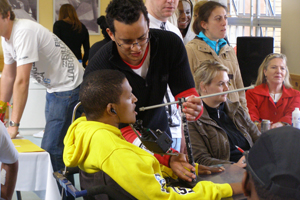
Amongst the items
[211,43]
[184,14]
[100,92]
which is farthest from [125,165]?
[184,14]

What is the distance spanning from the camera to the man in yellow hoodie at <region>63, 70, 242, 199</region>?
3.44ft

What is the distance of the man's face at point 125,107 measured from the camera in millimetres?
1255

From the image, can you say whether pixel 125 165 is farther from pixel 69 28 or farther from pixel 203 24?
pixel 69 28

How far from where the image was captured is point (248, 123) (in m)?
2.20

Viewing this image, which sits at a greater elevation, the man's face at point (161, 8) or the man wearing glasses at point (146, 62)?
the man's face at point (161, 8)

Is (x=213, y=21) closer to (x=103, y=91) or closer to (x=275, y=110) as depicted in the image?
(x=275, y=110)

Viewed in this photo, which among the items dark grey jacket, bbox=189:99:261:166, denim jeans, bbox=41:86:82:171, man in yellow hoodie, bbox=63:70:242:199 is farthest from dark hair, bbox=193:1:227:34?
man in yellow hoodie, bbox=63:70:242:199

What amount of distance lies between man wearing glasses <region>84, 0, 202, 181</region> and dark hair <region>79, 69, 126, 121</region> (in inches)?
6.5

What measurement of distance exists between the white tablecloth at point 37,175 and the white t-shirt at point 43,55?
1.76 ft

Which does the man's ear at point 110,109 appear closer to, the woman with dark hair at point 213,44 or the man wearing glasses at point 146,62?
the man wearing glasses at point 146,62

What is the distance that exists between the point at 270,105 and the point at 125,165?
2.18 meters

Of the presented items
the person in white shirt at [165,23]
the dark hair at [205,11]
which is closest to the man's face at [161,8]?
the person in white shirt at [165,23]

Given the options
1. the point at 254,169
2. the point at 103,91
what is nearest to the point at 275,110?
the point at 103,91

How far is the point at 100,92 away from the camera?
123 cm
